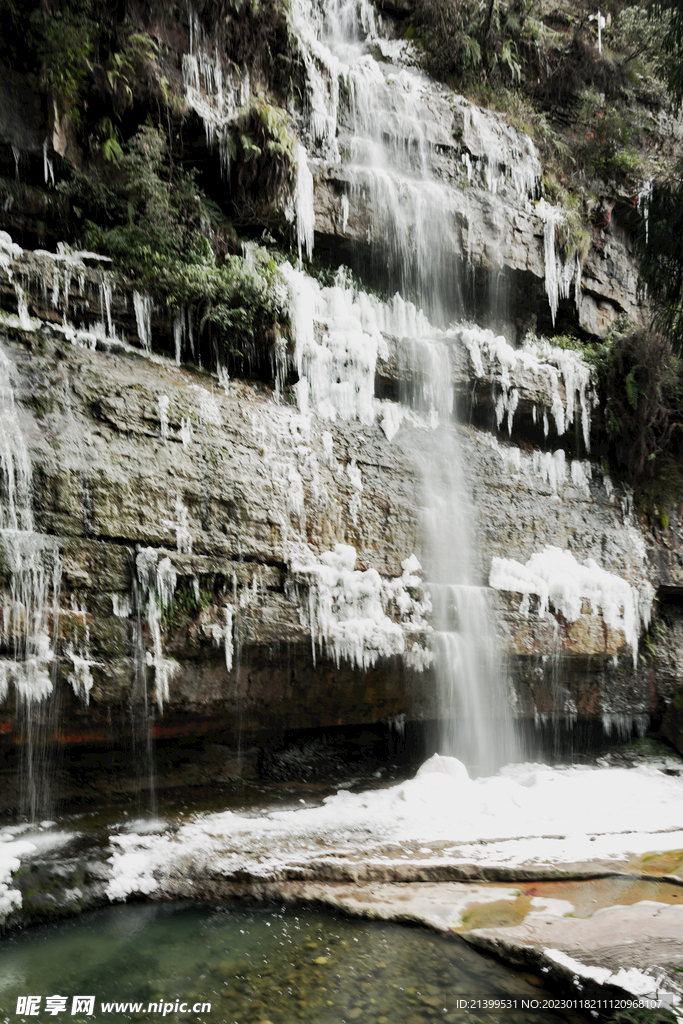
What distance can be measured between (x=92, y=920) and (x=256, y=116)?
9.01m

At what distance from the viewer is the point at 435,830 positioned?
5977 millimetres

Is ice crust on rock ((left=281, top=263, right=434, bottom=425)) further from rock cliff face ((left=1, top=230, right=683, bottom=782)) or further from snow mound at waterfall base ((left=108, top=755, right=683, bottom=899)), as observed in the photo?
snow mound at waterfall base ((left=108, top=755, right=683, bottom=899))

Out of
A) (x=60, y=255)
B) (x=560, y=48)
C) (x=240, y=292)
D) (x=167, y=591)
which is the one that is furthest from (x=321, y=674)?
(x=560, y=48)

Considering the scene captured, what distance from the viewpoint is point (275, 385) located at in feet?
25.3

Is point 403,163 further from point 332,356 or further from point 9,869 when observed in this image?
point 9,869

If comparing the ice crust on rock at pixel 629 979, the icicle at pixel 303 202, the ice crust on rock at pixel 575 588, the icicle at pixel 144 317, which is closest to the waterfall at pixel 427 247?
the icicle at pixel 303 202

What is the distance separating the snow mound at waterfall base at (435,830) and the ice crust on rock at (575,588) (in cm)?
201

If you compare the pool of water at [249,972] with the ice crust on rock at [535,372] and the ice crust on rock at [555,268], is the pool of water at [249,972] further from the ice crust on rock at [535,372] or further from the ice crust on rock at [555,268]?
the ice crust on rock at [555,268]

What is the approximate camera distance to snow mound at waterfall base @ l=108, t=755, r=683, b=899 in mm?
5032

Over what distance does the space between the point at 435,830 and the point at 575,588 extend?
3.78 m

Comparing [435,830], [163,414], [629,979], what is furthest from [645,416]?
[629,979]

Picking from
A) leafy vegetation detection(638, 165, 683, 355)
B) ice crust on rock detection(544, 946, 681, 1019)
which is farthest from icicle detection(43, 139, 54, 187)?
ice crust on rock detection(544, 946, 681, 1019)

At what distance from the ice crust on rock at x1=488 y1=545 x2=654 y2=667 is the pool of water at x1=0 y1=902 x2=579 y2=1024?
15.4ft

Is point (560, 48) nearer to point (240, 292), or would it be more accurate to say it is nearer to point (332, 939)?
point (240, 292)
